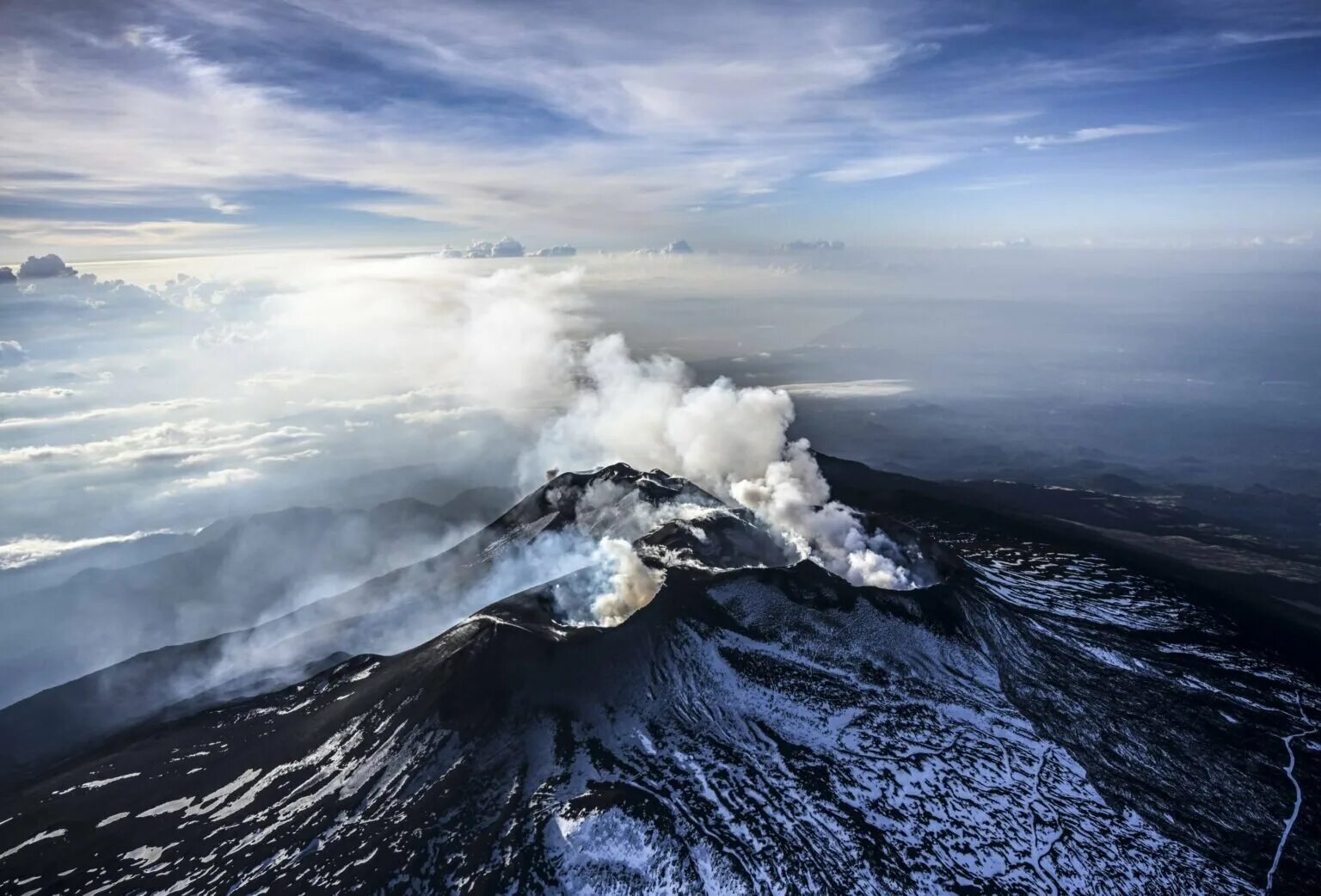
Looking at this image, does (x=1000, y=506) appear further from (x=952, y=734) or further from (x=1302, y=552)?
(x=952, y=734)

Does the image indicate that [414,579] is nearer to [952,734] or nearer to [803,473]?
[803,473]

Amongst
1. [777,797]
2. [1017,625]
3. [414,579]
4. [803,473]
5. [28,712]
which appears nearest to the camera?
[777,797]

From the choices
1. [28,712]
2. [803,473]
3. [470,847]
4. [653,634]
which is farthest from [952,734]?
[28,712]

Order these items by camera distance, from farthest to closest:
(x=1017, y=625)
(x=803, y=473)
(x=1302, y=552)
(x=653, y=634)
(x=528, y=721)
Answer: (x=1302, y=552) → (x=803, y=473) → (x=1017, y=625) → (x=653, y=634) → (x=528, y=721)

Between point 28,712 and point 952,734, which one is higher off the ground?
point 952,734

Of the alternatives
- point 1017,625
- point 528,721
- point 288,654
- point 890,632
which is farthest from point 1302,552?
point 288,654

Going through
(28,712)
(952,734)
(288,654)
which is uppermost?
(952,734)

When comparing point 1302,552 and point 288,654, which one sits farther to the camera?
point 1302,552
